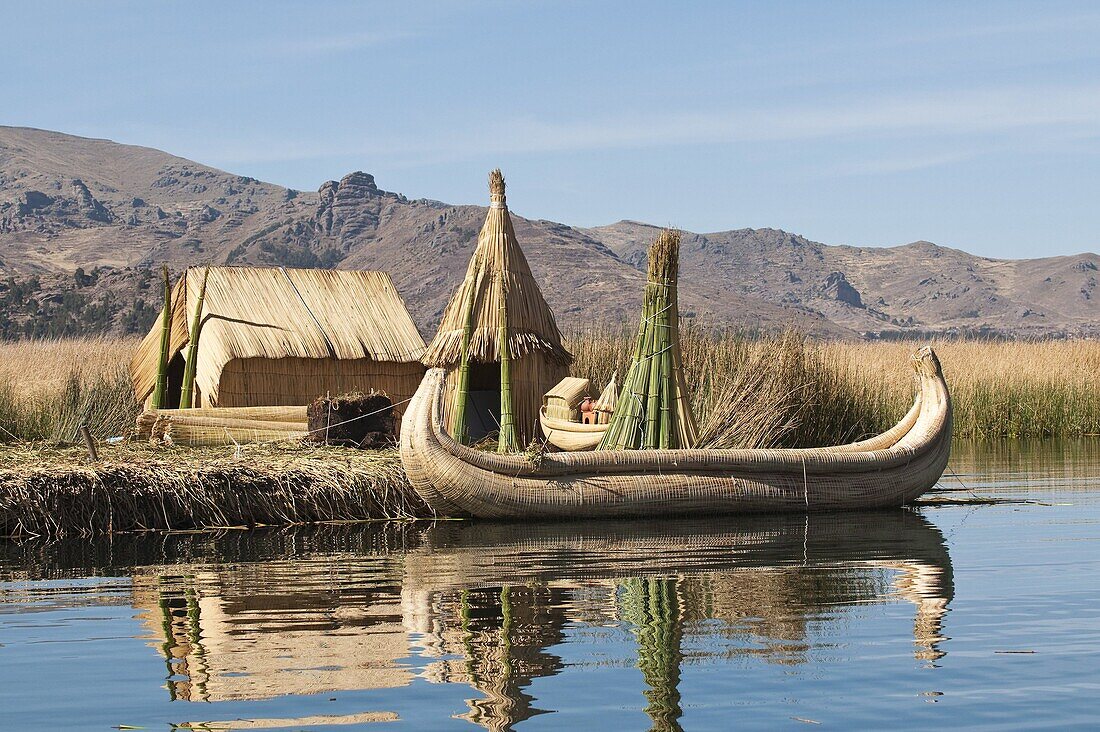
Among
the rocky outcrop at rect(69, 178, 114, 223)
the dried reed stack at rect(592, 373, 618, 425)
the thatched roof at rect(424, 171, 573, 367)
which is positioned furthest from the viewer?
the rocky outcrop at rect(69, 178, 114, 223)

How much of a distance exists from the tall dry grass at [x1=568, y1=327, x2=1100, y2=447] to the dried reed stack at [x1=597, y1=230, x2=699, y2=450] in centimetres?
53

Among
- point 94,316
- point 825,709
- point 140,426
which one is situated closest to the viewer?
point 825,709

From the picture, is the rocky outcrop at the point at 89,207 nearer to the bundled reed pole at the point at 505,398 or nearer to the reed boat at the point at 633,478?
the bundled reed pole at the point at 505,398

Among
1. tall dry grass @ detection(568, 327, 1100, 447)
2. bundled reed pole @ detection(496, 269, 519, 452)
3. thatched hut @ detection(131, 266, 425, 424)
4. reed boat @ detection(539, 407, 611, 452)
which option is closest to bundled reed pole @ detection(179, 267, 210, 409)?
thatched hut @ detection(131, 266, 425, 424)

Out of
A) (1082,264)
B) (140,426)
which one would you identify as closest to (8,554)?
(140,426)

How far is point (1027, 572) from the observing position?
7.49 metres

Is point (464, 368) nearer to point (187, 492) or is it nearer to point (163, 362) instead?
point (163, 362)

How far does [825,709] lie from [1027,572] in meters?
3.29

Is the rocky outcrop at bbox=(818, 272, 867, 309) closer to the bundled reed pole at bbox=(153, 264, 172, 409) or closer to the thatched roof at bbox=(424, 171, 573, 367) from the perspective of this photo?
the thatched roof at bbox=(424, 171, 573, 367)

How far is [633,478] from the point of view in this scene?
9.90 metres

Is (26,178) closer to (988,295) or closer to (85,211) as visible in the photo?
(85,211)

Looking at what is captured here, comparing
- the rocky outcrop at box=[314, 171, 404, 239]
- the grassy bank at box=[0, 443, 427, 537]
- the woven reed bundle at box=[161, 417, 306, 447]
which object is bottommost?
the grassy bank at box=[0, 443, 427, 537]

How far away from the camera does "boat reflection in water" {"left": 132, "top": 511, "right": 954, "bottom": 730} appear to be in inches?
204

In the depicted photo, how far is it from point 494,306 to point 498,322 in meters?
0.24
